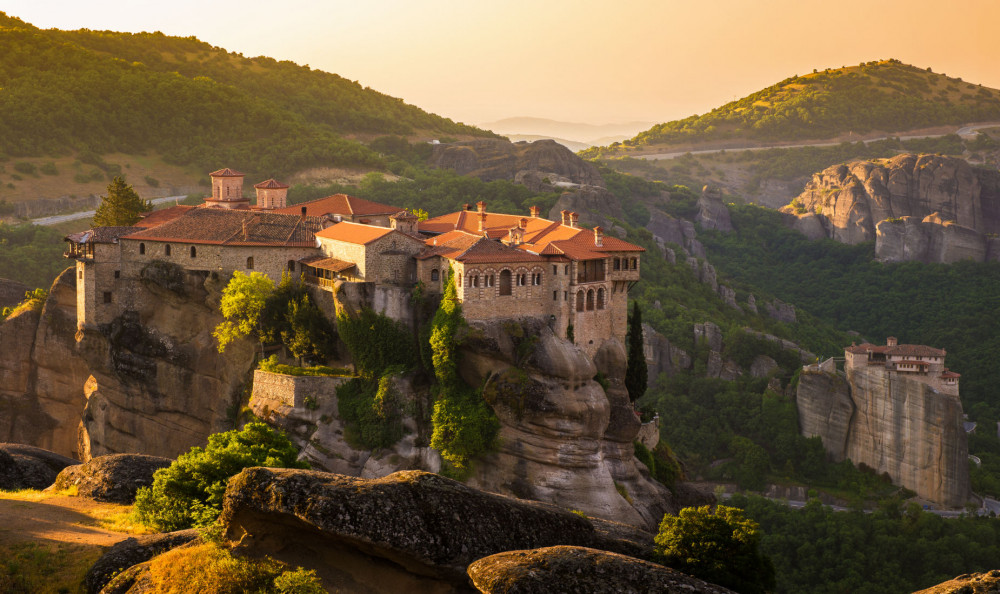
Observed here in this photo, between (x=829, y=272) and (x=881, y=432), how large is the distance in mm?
63746

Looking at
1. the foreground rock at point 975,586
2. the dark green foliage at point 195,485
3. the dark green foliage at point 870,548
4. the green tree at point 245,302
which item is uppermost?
the green tree at point 245,302

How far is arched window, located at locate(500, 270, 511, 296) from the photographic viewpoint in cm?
4831

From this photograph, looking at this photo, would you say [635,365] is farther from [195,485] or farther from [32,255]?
[32,255]

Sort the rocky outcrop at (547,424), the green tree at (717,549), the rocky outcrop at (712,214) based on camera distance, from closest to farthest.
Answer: the green tree at (717,549), the rocky outcrop at (547,424), the rocky outcrop at (712,214)

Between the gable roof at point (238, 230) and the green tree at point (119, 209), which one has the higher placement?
the green tree at point (119, 209)

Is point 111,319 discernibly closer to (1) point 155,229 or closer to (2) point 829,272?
(1) point 155,229

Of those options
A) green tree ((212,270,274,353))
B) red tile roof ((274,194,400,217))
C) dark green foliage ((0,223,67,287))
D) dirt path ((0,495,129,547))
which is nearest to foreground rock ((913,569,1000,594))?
dirt path ((0,495,129,547))

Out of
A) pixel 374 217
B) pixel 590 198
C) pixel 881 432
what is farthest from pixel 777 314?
pixel 374 217

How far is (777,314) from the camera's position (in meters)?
121

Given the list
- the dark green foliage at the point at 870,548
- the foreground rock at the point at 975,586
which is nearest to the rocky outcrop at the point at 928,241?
the dark green foliage at the point at 870,548

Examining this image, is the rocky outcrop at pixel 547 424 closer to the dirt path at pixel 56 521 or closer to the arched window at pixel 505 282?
the arched window at pixel 505 282

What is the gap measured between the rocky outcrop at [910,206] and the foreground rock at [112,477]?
128m

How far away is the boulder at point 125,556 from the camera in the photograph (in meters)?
23.4

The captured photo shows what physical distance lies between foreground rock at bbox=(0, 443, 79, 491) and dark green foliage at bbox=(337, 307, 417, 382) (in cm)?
1522
